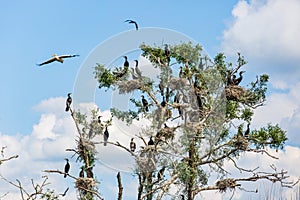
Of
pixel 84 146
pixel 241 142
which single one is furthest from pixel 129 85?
pixel 241 142

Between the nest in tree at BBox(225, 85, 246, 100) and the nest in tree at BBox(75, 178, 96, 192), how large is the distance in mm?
4914

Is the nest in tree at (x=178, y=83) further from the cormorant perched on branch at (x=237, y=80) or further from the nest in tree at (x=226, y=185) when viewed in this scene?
the nest in tree at (x=226, y=185)

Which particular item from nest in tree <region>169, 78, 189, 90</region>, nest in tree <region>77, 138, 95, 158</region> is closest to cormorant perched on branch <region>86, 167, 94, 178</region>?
nest in tree <region>77, 138, 95, 158</region>

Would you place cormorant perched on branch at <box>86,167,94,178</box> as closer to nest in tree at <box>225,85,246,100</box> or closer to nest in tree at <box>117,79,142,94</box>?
nest in tree at <box>117,79,142,94</box>

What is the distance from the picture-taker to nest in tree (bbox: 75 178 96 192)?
20172 mm

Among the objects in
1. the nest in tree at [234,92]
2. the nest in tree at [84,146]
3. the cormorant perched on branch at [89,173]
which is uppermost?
the nest in tree at [234,92]

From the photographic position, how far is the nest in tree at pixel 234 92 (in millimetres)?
20688

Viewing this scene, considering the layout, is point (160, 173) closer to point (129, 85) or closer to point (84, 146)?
point (84, 146)

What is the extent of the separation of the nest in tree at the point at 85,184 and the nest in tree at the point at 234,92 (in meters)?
4.91

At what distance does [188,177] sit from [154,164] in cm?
108

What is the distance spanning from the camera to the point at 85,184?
20.3m

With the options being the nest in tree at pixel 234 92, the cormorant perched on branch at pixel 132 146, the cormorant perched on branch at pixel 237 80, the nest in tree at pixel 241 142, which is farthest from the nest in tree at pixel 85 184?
the cormorant perched on branch at pixel 237 80

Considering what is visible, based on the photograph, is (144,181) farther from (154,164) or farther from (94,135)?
(94,135)

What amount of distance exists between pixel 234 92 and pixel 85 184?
5.36 meters
